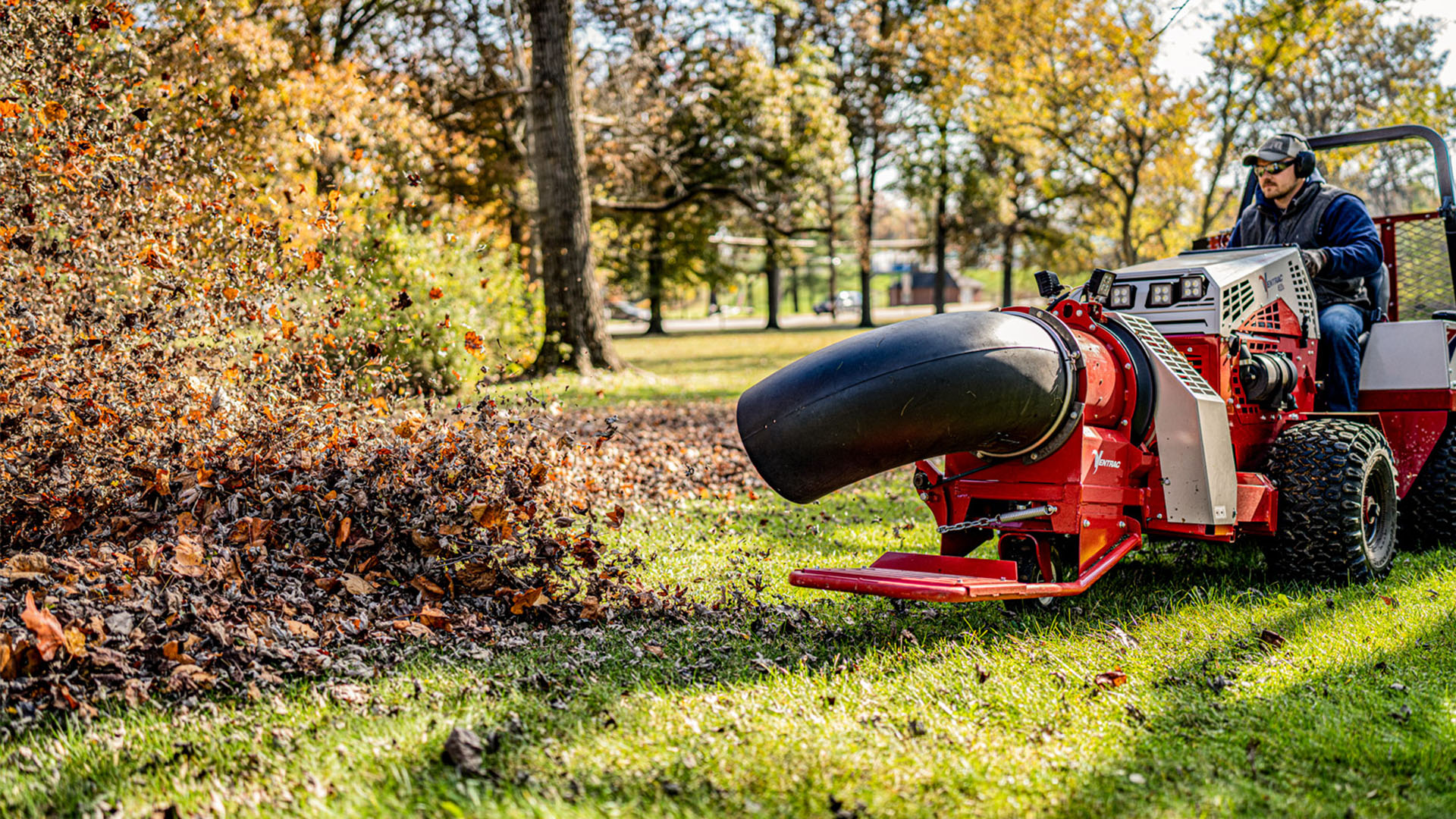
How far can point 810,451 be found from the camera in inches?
153

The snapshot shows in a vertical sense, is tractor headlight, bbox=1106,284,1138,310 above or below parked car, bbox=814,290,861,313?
below

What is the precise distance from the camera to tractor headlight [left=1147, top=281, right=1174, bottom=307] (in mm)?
5047

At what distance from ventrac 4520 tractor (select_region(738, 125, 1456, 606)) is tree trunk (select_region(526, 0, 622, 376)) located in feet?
31.8

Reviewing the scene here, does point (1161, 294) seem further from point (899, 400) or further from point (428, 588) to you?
point (428, 588)

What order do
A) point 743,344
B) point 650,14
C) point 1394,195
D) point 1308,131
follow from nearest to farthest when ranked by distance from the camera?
point 650,14 < point 1308,131 < point 1394,195 < point 743,344

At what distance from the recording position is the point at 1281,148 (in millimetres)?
5930

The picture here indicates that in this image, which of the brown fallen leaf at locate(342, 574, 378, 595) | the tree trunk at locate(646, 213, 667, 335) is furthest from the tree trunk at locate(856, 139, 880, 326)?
the brown fallen leaf at locate(342, 574, 378, 595)

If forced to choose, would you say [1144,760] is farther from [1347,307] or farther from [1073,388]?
[1347,307]

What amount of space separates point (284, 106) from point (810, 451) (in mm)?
10809

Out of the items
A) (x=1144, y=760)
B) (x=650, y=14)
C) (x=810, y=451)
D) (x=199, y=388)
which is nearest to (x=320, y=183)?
(x=650, y=14)

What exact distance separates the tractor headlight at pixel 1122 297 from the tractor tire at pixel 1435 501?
2.10 metres

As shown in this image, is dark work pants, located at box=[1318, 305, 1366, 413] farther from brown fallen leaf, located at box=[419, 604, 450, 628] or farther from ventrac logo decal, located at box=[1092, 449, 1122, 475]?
brown fallen leaf, located at box=[419, 604, 450, 628]

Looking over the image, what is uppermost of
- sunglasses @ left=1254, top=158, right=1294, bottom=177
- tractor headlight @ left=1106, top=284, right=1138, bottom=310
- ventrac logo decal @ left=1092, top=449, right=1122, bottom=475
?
sunglasses @ left=1254, top=158, right=1294, bottom=177

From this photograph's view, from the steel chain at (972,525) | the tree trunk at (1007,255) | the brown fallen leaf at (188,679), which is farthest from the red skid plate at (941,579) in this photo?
the tree trunk at (1007,255)
